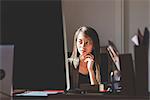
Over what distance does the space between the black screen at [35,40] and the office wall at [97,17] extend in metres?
0.06

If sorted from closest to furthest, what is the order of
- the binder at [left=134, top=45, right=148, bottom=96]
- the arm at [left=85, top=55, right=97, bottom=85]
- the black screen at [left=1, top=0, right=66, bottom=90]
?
the binder at [left=134, top=45, right=148, bottom=96]
the arm at [left=85, top=55, right=97, bottom=85]
the black screen at [left=1, top=0, right=66, bottom=90]

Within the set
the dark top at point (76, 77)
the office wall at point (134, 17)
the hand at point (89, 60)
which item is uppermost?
the office wall at point (134, 17)

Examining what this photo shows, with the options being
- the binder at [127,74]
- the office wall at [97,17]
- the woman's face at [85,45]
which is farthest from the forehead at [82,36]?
the binder at [127,74]

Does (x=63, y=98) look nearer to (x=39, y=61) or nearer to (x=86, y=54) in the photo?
(x=86, y=54)

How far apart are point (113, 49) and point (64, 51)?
0.26 meters

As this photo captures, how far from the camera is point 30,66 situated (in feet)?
4.49

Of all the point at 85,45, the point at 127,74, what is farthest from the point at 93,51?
the point at 127,74

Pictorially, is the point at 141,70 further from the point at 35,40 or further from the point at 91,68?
the point at 35,40

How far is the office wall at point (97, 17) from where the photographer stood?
1407 millimetres

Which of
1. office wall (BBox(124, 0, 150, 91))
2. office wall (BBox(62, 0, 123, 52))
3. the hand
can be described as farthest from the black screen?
office wall (BBox(124, 0, 150, 91))

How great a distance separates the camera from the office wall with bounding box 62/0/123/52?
141cm

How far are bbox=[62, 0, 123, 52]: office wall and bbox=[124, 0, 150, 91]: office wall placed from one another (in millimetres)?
34

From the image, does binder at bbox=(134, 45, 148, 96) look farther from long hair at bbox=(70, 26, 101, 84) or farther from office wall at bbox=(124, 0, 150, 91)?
office wall at bbox=(124, 0, 150, 91)

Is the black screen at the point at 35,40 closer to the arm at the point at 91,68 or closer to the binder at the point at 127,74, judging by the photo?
the arm at the point at 91,68
